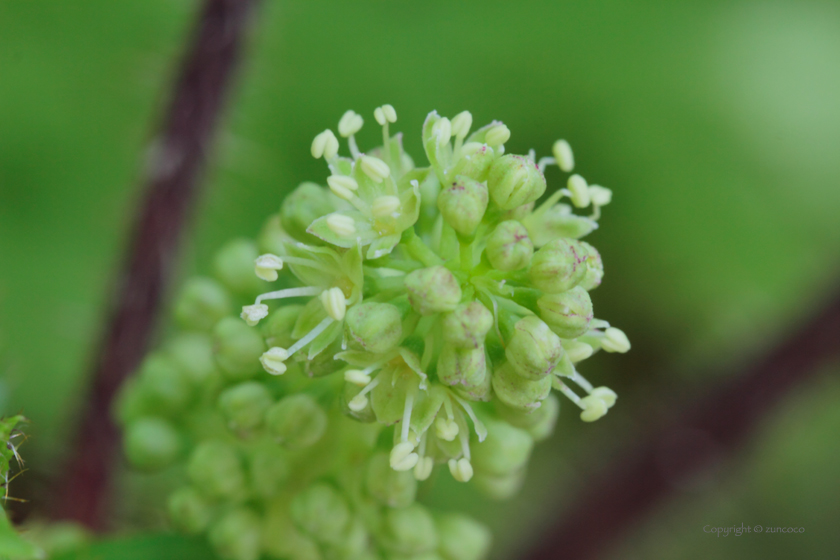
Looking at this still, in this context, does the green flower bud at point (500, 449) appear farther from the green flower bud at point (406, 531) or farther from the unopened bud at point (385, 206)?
the unopened bud at point (385, 206)

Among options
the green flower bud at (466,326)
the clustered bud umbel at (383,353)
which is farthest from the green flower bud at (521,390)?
the green flower bud at (466,326)

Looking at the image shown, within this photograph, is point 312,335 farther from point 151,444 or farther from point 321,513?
point 151,444

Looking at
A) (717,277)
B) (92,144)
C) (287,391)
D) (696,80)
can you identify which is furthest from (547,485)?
(92,144)

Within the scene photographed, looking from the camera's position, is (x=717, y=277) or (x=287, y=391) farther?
(x=717, y=277)

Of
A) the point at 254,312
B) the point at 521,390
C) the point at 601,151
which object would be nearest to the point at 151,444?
the point at 254,312

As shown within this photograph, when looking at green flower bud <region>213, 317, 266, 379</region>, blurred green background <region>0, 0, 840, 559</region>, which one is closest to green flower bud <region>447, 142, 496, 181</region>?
green flower bud <region>213, 317, 266, 379</region>

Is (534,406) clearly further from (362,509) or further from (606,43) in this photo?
(606,43)

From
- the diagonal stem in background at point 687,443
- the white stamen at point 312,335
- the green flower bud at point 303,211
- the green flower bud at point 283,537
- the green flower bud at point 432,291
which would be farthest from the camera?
the diagonal stem in background at point 687,443
